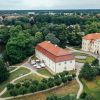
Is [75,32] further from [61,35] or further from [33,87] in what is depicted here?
[33,87]

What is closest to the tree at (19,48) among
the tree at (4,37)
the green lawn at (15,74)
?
the green lawn at (15,74)

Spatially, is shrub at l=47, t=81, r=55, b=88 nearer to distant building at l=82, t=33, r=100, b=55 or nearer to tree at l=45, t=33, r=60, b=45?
distant building at l=82, t=33, r=100, b=55

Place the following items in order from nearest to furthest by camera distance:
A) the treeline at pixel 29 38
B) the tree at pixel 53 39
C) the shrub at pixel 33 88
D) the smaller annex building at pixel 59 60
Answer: the shrub at pixel 33 88, the smaller annex building at pixel 59 60, the treeline at pixel 29 38, the tree at pixel 53 39

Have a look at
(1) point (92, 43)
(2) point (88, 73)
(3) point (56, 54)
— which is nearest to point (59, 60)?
(3) point (56, 54)

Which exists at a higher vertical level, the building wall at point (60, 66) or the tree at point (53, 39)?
the tree at point (53, 39)

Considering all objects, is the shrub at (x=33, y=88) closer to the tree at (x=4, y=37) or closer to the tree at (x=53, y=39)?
the tree at (x=53, y=39)

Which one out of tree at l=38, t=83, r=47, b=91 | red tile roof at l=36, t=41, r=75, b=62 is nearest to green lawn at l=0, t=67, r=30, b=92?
red tile roof at l=36, t=41, r=75, b=62

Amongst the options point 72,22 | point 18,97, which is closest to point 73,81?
point 18,97
